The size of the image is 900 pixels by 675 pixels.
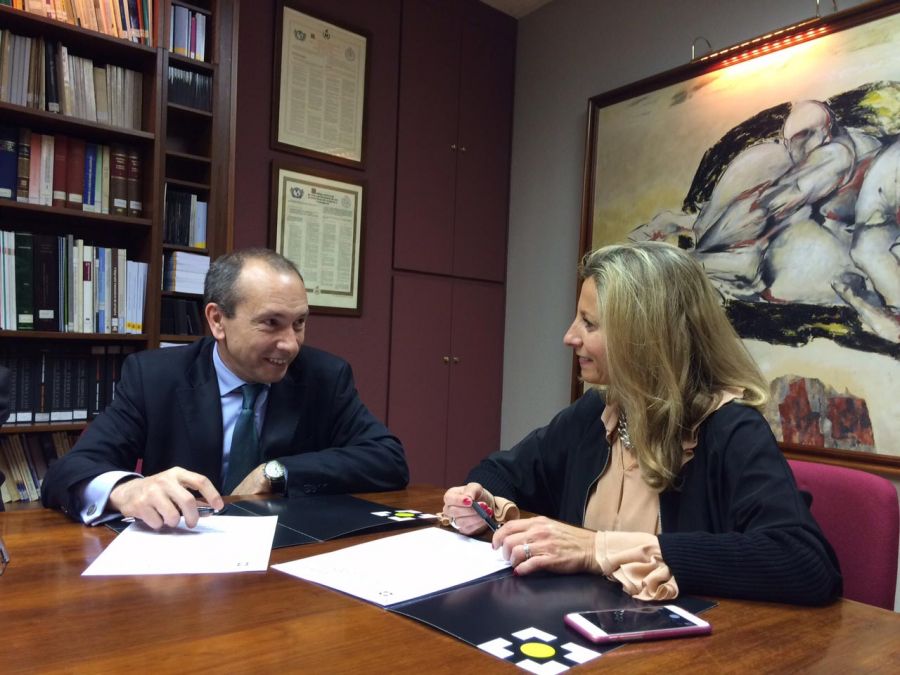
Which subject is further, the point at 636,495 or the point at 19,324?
the point at 19,324

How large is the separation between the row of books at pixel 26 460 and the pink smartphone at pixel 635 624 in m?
2.18

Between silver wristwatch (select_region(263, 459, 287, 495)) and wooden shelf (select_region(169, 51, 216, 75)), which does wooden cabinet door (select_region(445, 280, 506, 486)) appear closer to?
wooden shelf (select_region(169, 51, 216, 75))

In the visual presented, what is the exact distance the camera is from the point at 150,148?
2.53m

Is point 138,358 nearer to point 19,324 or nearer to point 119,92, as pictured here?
point 19,324

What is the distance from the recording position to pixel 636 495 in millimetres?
1396

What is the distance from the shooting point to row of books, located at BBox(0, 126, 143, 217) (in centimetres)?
230

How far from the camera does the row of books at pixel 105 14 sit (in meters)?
2.31

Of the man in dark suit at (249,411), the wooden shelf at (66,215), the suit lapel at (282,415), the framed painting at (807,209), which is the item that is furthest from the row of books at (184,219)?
the framed painting at (807,209)

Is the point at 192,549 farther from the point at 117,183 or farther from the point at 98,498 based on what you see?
the point at 117,183

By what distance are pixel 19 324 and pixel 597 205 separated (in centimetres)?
257

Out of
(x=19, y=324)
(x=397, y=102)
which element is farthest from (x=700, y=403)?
(x=397, y=102)

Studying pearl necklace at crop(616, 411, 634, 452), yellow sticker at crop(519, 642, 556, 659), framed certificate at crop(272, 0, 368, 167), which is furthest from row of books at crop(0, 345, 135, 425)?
yellow sticker at crop(519, 642, 556, 659)

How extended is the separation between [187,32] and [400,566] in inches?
93.6

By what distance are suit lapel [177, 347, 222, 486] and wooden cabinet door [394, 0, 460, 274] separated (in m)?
1.95
